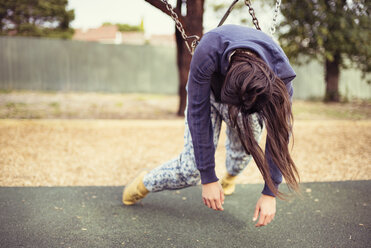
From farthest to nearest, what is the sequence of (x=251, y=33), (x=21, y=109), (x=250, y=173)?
1. (x=21, y=109)
2. (x=250, y=173)
3. (x=251, y=33)

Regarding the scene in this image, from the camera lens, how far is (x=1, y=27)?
17.4 meters

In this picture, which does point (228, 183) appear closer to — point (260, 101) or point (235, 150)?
point (235, 150)

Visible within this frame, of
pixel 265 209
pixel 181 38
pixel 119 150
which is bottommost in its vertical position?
pixel 119 150

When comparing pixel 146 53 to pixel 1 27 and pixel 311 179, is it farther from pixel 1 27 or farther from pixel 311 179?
pixel 311 179

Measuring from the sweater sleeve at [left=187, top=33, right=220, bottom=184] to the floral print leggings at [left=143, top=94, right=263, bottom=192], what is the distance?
0.29 m

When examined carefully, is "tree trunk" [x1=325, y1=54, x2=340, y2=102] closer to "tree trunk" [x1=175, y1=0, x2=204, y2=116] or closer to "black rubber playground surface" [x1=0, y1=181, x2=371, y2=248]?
"tree trunk" [x1=175, y1=0, x2=204, y2=116]

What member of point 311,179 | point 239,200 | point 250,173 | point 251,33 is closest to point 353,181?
point 311,179

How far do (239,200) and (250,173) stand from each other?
35.4 inches

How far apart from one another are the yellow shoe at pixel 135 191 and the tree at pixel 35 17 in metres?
17.3

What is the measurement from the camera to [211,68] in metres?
1.54

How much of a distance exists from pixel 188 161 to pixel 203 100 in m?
0.54

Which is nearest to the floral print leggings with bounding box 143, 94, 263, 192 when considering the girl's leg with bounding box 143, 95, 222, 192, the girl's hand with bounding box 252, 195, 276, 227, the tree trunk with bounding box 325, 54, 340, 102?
the girl's leg with bounding box 143, 95, 222, 192

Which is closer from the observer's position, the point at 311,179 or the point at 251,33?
the point at 251,33

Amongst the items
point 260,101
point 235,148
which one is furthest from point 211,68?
point 235,148
